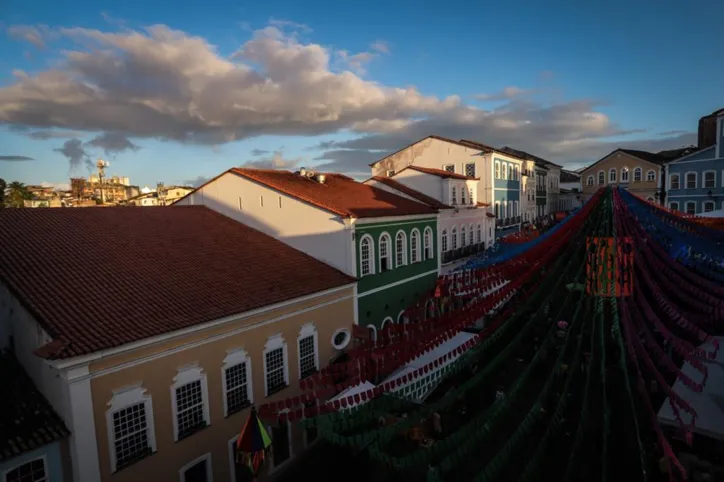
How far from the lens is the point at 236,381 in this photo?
12367 millimetres

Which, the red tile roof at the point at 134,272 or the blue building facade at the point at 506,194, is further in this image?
the blue building facade at the point at 506,194

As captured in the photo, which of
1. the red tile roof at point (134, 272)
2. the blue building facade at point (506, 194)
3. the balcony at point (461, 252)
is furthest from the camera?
Result: the blue building facade at point (506, 194)

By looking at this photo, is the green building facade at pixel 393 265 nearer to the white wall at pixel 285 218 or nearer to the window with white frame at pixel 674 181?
the white wall at pixel 285 218

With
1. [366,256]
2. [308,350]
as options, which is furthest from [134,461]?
[366,256]

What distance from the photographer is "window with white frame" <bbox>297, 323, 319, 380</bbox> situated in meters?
14.6

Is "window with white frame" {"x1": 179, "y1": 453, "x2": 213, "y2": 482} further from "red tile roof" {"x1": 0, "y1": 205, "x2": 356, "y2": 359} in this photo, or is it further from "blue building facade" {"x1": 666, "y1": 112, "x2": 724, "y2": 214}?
"blue building facade" {"x1": 666, "y1": 112, "x2": 724, "y2": 214}

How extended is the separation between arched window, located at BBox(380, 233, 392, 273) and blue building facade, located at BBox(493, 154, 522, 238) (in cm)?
1795

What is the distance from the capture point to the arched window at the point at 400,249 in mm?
20291

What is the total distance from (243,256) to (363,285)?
505 cm

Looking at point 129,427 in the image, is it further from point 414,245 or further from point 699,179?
point 699,179

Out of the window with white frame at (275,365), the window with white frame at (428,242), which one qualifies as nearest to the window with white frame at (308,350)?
the window with white frame at (275,365)

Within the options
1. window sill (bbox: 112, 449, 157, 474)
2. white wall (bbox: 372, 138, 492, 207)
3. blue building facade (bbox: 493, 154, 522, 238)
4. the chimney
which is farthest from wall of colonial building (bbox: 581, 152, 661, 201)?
window sill (bbox: 112, 449, 157, 474)

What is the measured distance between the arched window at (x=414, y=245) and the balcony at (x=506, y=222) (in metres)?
15.9

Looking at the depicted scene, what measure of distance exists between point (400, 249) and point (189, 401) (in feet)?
39.3
